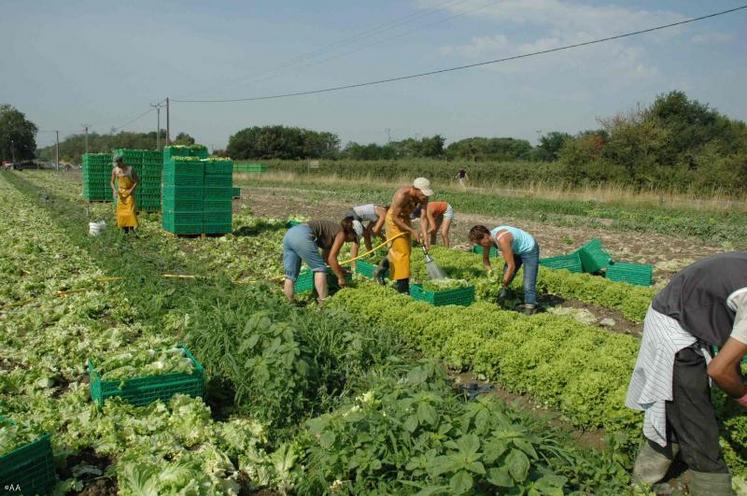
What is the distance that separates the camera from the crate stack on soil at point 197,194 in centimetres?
1417

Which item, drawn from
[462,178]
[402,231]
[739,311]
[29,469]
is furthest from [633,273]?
[462,178]

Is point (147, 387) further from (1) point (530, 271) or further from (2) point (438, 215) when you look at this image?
(2) point (438, 215)

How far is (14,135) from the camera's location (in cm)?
9275

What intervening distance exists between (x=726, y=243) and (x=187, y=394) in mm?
14960

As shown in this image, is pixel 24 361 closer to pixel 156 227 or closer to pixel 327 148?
pixel 156 227

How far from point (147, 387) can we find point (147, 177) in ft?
47.9

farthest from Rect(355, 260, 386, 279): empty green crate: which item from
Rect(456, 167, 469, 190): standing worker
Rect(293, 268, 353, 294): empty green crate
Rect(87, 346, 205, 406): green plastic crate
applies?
Rect(456, 167, 469, 190): standing worker

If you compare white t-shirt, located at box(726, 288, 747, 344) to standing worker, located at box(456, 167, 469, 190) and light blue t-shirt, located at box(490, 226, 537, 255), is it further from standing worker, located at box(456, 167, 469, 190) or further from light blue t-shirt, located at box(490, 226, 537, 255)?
standing worker, located at box(456, 167, 469, 190)

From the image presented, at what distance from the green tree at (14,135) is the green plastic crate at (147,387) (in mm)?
103172

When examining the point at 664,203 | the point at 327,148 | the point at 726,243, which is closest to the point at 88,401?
the point at 726,243

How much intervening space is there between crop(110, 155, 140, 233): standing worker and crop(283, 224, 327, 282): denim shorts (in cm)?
756

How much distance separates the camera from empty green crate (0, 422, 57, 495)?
11.2ft

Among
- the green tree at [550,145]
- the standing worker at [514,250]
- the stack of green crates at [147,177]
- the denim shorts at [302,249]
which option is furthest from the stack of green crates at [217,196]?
the green tree at [550,145]

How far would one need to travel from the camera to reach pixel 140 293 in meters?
7.85
